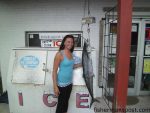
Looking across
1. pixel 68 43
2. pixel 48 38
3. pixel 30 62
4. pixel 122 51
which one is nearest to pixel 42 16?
pixel 48 38

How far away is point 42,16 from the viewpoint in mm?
4777

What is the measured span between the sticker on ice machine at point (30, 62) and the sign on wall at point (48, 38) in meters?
1.29

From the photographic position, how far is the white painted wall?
4.68 metres

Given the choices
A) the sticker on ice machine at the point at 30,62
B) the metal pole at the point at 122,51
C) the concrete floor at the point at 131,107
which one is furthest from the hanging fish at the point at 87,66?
the concrete floor at the point at 131,107

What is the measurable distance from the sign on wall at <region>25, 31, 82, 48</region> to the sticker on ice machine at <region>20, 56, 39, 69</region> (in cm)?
129

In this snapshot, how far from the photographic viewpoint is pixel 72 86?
11.5 feet

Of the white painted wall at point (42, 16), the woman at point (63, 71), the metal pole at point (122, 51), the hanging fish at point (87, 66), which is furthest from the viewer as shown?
the white painted wall at point (42, 16)

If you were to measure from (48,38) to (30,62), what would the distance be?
138 centimetres

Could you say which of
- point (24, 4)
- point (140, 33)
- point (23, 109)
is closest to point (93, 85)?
point (23, 109)

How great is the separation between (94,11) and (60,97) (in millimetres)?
2560

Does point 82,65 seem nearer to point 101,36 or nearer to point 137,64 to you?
point 101,36

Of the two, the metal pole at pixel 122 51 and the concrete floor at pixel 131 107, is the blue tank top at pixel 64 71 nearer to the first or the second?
the metal pole at pixel 122 51

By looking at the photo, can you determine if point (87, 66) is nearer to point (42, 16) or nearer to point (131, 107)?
point (131, 107)

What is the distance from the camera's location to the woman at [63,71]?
10.1 ft
